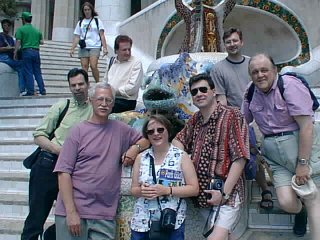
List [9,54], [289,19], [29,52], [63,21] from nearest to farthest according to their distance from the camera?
1. [29,52]
2. [9,54]
3. [289,19]
4. [63,21]

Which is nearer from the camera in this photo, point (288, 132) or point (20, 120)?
point (288, 132)

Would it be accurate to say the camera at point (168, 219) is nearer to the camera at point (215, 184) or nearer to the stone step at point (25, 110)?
the camera at point (215, 184)

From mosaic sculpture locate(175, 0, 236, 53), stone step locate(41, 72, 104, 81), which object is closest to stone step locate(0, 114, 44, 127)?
mosaic sculpture locate(175, 0, 236, 53)

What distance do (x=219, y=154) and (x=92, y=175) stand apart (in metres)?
0.88

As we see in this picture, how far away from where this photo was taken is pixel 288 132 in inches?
140

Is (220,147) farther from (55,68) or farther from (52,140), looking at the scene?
(55,68)

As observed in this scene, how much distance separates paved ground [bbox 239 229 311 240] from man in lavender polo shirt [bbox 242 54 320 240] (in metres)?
0.53

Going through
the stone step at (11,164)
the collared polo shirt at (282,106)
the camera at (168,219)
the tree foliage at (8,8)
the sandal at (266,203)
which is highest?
the tree foliage at (8,8)

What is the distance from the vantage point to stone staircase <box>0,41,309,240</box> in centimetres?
424

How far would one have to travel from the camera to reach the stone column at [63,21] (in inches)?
948

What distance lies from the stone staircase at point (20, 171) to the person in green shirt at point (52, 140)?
1121 millimetres

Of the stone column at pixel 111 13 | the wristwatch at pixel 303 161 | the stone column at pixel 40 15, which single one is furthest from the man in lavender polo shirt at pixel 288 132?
the stone column at pixel 40 15

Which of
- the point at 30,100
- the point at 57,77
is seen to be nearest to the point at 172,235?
the point at 30,100

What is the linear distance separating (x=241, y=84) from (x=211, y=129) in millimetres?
1098
